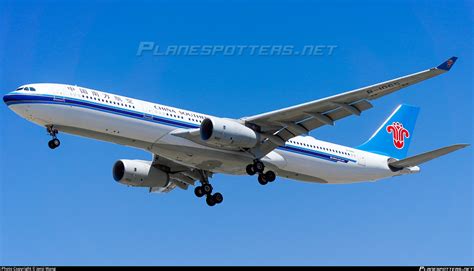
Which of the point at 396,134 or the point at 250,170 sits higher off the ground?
the point at 396,134

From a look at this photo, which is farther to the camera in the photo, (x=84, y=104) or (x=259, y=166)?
(x=259, y=166)

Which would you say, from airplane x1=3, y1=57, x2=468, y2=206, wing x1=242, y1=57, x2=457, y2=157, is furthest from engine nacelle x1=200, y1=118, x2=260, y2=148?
wing x1=242, y1=57, x2=457, y2=157

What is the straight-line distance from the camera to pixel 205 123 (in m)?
38.8

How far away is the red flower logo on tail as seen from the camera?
49081 millimetres

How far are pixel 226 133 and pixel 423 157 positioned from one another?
10.8 m

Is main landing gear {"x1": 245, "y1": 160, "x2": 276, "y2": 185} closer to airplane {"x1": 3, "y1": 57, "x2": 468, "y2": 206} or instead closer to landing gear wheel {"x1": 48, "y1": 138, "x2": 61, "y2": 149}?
airplane {"x1": 3, "y1": 57, "x2": 468, "y2": 206}

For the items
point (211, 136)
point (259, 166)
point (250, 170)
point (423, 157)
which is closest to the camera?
point (211, 136)

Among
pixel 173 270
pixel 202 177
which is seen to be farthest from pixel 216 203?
pixel 173 270

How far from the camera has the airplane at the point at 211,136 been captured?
37.5 m

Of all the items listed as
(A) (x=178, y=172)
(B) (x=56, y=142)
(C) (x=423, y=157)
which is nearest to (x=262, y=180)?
(A) (x=178, y=172)

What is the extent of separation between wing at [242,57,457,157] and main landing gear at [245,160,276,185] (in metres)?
0.55

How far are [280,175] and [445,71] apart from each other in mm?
12010

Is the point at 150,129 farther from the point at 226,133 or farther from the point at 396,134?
the point at 396,134

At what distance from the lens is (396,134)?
49.3 meters
